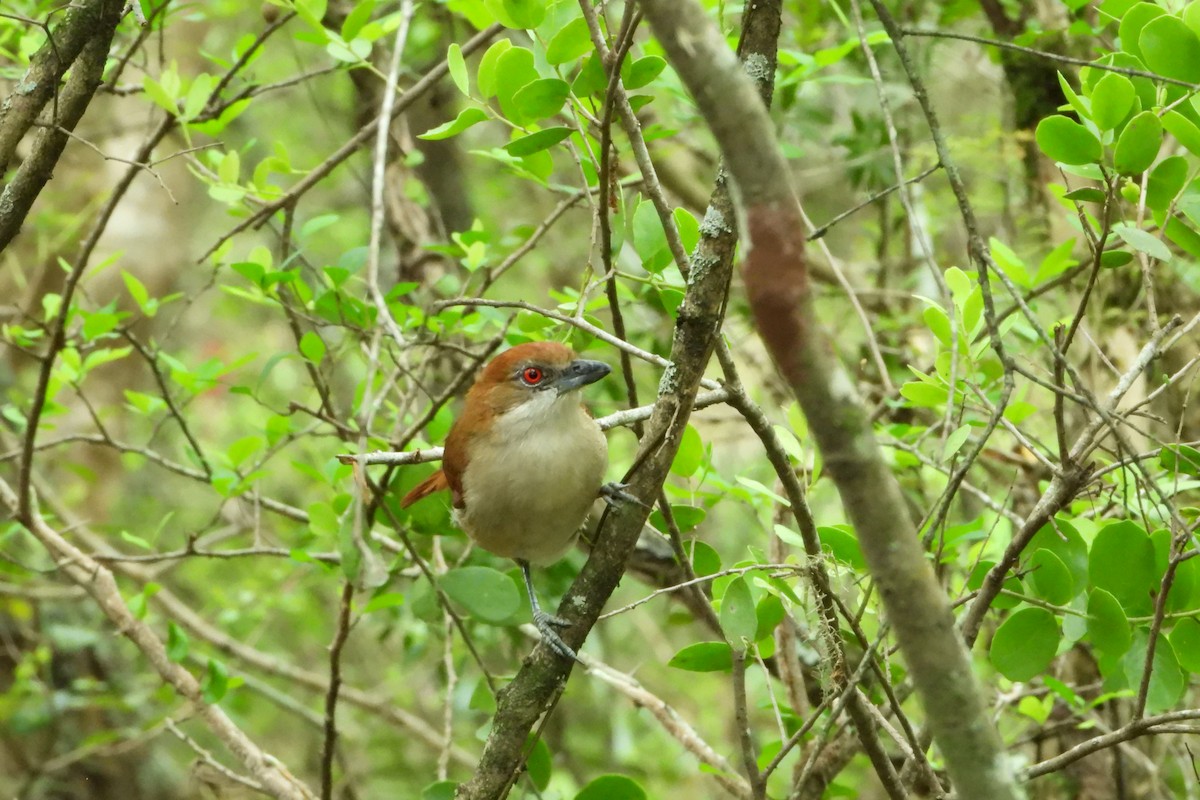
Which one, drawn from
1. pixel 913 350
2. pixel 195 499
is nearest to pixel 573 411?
pixel 913 350

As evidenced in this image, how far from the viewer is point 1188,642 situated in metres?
2.41

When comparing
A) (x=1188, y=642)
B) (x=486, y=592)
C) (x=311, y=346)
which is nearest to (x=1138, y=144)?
(x=1188, y=642)

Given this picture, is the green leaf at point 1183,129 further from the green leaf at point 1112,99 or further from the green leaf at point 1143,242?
the green leaf at point 1143,242

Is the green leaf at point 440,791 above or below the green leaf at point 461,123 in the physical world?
below

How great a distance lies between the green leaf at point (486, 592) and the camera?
2.69 metres

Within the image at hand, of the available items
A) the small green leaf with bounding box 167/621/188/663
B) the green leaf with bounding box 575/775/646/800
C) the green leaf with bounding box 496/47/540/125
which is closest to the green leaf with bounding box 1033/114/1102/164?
the green leaf with bounding box 496/47/540/125

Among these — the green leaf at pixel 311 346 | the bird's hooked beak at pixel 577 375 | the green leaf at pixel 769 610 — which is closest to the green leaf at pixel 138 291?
the green leaf at pixel 311 346

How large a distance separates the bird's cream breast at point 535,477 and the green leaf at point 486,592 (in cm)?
81

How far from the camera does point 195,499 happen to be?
1148 cm

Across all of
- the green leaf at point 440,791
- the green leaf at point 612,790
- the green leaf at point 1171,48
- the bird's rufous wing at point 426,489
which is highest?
the green leaf at point 1171,48

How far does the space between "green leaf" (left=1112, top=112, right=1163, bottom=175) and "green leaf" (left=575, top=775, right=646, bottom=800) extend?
184cm

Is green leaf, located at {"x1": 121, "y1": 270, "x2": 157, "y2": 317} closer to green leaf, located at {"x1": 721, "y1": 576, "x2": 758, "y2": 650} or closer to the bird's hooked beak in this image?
the bird's hooked beak

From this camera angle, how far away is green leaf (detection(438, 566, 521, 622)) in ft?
8.82

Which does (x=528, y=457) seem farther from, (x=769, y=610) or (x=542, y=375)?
(x=769, y=610)
